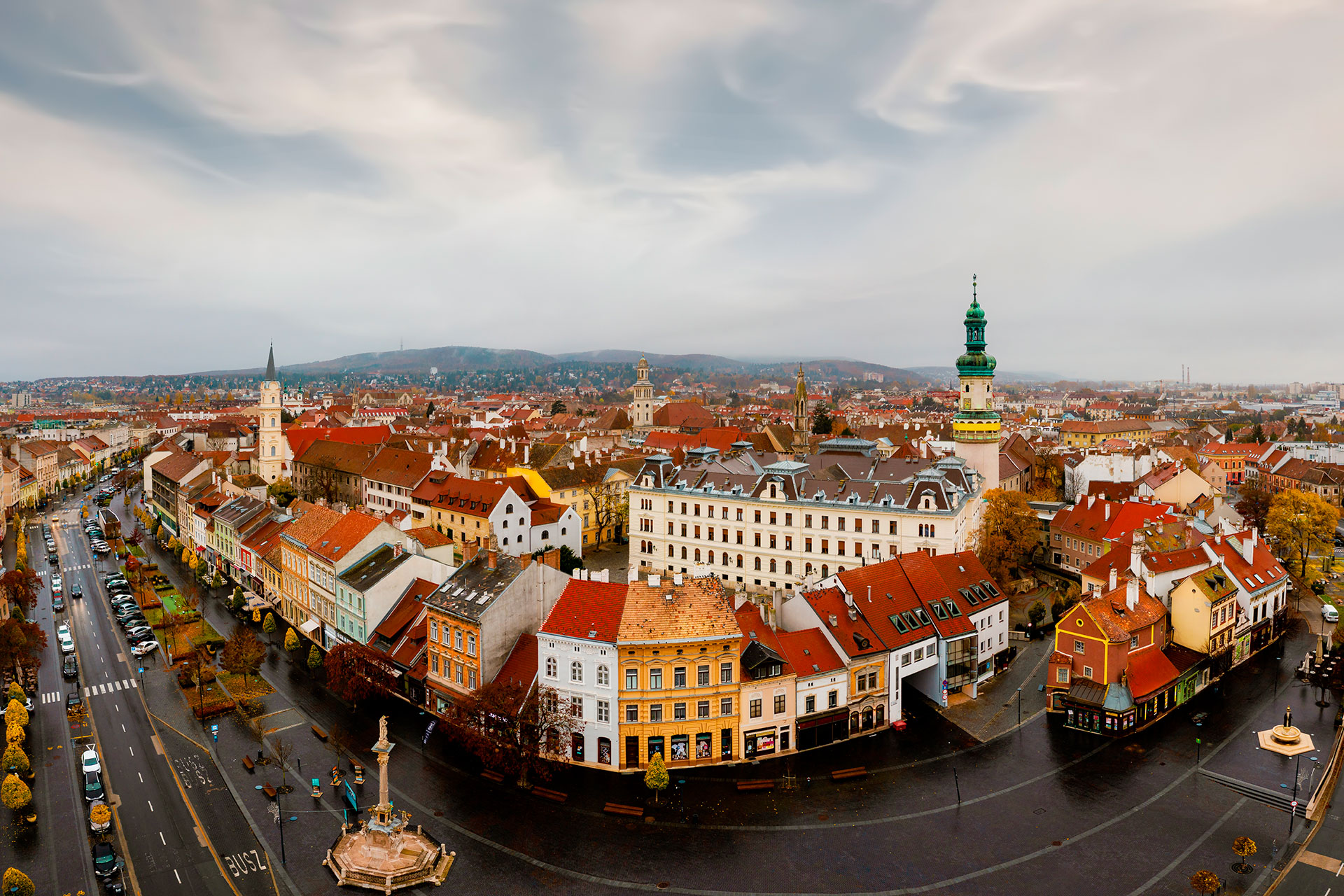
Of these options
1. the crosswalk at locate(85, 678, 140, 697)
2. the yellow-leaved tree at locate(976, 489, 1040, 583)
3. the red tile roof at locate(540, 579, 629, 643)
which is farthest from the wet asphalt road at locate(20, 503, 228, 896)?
the yellow-leaved tree at locate(976, 489, 1040, 583)

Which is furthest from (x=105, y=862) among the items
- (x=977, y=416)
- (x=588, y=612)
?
(x=977, y=416)

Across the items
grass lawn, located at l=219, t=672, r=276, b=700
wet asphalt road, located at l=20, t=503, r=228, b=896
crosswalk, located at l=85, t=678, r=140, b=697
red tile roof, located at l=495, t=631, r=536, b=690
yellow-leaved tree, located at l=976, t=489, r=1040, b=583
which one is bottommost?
wet asphalt road, located at l=20, t=503, r=228, b=896

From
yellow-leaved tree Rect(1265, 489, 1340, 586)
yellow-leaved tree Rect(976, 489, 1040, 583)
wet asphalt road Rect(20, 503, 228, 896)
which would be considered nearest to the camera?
wet asphalt road Rect(20, 503, 228, 896)

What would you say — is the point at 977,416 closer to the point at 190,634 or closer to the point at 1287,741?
the point at 1287,741

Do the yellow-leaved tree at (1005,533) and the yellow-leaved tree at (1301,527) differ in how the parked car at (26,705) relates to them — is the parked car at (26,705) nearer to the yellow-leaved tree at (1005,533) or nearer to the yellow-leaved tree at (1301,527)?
the yellow-leaved tree at (1005,533)

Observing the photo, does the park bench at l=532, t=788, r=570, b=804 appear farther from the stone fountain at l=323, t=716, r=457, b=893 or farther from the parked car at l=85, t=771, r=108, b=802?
the parked car at l=85, t=771, r=108, b=802

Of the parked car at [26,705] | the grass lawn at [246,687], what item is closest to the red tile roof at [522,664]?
the grass lawn at [246,687]

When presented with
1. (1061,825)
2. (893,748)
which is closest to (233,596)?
(893,748)
